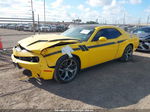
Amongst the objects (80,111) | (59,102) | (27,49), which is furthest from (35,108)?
(27,49)

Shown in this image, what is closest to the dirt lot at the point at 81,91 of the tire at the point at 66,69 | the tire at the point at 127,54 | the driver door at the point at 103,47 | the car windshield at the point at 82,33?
the tire at the point at 66,69

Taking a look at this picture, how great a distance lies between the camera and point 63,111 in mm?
2422

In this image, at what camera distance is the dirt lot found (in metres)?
2.63

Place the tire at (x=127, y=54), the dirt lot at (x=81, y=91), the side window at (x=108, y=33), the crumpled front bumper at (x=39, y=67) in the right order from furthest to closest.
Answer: the tire at (x=127, y=54), the side window at (x=108, y=33), the crumpled front bumper at (x=39, y=67), the dirt lot at (x=81, y=91)

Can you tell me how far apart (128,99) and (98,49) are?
169 centimetres

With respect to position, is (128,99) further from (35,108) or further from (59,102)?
(35,108)

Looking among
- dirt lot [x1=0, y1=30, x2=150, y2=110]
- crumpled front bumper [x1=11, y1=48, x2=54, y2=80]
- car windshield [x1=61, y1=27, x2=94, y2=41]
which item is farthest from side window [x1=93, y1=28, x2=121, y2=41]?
crumpled front bumper [x1=11, y1=48, x2=54, y2=80]

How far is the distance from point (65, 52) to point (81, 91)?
1011 mm

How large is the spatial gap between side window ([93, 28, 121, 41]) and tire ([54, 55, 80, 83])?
104 centimetres

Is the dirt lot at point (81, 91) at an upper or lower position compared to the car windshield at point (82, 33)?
lower

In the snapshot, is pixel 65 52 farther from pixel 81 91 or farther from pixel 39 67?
pixel 81 91

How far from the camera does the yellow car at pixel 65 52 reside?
3035 millimetres

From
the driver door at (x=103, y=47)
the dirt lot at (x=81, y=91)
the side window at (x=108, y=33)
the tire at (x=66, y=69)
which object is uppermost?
the side window at (x=108, y=33)

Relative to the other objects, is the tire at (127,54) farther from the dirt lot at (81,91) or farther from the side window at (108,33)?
the dirt lot at (81,91)
